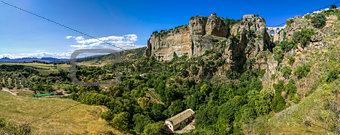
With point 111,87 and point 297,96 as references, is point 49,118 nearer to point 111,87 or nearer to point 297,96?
point 111,87

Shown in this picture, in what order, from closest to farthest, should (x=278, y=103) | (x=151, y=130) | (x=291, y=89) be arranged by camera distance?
(x=291, y=89)
(x=278, y=103)
(x=151, y=130)

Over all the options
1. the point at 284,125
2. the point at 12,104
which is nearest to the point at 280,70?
the point at 284,125

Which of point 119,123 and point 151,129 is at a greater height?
point 119,123

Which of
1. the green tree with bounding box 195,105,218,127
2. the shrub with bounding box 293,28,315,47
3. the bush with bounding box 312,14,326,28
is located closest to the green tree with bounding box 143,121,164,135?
the green tree with bounding box 195,105,218,127

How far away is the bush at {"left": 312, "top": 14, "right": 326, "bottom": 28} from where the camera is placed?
15430mm

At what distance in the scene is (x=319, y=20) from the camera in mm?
15609

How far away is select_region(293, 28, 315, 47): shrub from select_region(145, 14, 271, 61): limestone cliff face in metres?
17.4

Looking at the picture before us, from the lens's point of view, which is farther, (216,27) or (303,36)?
(216,27)

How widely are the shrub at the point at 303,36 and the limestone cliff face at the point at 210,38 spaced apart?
17.4 metres

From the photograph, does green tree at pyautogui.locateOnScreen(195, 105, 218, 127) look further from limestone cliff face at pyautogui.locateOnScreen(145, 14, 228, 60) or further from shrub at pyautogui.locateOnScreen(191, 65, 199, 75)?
limestone cliff face at pyautogui.locateOnScreen(145, 14, 228, 60)

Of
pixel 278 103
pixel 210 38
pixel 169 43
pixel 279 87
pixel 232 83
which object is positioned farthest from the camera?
pixel 169 43

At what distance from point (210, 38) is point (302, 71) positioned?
1191 inches

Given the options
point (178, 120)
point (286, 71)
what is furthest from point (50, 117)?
point (286, 71)

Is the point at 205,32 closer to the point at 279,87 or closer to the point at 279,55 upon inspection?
the point at 279,55
